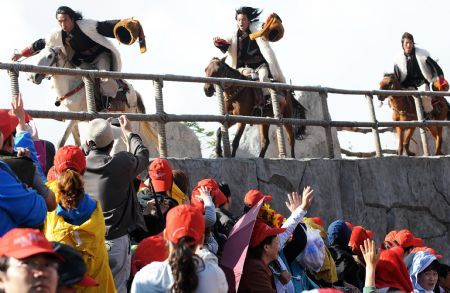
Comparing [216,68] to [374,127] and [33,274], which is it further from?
[33,274]

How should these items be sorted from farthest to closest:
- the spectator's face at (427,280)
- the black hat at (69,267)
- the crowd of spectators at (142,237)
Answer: the spectator's face at (427,280), the crowd of spectators at (142,237), the black hat at (69,267)

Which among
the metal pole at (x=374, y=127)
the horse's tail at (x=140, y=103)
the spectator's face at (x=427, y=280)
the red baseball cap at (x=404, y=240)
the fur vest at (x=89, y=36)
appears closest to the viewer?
the spectator's face at (x=427, y=280)

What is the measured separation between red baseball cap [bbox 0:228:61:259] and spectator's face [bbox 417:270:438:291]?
485 cm

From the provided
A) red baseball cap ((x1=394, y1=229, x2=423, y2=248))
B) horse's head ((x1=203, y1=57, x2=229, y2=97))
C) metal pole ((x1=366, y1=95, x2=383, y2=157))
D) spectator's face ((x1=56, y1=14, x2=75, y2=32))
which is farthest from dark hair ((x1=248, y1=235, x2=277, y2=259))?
horse's head ((x1=203, y1=57, x2=229, y2=97))

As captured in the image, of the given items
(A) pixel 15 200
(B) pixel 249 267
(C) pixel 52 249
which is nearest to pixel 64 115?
(B) pixel 249 267

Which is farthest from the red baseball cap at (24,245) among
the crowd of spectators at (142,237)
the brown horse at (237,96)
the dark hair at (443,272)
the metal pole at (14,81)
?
the brown horse at (237,96)

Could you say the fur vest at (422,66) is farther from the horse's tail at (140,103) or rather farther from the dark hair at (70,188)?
the dark hair at (70,188)

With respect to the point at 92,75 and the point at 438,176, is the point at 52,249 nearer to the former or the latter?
the point at 92,75

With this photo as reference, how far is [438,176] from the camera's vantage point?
16.1m

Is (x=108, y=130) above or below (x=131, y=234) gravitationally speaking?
above

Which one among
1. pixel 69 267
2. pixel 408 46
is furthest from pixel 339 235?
pixel 408 46

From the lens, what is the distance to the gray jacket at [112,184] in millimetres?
7613

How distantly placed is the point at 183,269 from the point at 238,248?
1.82 metres

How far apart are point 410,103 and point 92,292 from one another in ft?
42.0
